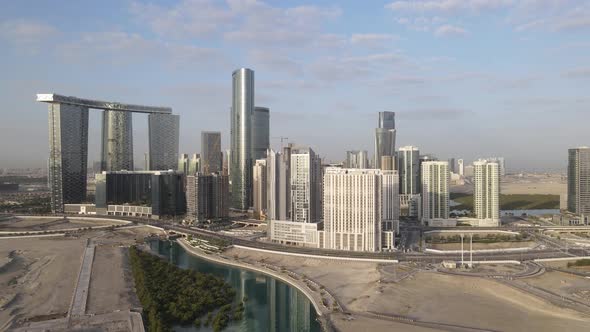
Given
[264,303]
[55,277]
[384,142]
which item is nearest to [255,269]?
[264,303]

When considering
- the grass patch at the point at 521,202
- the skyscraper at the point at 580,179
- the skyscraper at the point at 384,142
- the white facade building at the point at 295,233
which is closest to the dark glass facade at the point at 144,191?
the white facade building at the point at 295,233

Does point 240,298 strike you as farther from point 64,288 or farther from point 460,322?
point 460,322

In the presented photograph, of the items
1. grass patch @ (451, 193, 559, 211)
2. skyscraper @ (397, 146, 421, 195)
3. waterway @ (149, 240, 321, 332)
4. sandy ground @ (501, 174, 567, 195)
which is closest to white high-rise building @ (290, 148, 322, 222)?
waterway @ (149, 240, 321, 332)

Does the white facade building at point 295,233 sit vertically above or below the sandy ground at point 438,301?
above

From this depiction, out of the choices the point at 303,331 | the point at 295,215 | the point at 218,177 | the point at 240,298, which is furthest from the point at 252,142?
the point at 303,331

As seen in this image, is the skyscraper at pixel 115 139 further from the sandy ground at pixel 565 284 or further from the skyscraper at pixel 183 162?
the sandy ground at pixel 565 284

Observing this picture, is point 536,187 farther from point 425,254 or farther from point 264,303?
point 264,303

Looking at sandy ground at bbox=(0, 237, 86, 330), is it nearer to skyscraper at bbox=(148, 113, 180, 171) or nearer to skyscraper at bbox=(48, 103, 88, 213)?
skyscraper at bbox=(48, 103, 88, 213)
